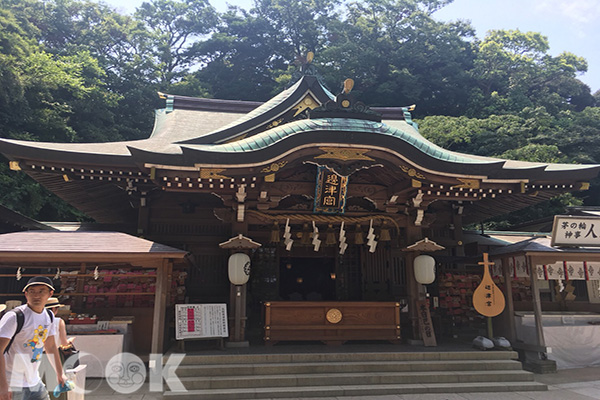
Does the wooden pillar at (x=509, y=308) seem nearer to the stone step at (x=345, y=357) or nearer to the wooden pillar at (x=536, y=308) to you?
the wooden pillar at (x=536, y=308)

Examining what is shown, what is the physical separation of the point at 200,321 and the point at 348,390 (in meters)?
3.20

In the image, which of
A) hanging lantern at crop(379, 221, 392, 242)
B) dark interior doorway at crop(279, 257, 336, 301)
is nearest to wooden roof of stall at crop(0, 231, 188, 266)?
hanging lantern at crop(379, 221, 392, 242)

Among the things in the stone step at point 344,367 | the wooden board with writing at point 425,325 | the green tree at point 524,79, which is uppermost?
the green tree at point 524,79

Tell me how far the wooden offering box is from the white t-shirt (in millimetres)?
5371

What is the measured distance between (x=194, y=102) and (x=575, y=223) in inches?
525

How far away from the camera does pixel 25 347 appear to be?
339cm

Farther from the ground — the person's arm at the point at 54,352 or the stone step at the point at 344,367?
the person's arm at the point at 54,352

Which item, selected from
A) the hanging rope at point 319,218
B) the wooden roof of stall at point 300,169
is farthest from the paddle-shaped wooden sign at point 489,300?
the hanging rope at point 319,218

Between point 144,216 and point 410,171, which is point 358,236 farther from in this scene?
point 144,216

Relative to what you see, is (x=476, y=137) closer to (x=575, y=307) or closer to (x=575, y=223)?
(x=575, y=307)

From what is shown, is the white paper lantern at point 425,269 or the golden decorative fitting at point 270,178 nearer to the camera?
the golden decorative fitting at point 270,178

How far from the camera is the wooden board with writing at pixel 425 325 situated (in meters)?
8.56

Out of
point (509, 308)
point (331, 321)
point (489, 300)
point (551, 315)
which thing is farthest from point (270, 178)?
point (551, 315)

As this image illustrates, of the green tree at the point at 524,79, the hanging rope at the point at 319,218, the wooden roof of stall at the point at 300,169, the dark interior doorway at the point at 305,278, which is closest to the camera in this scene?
the wooden roof of stall at the point at 300,169
